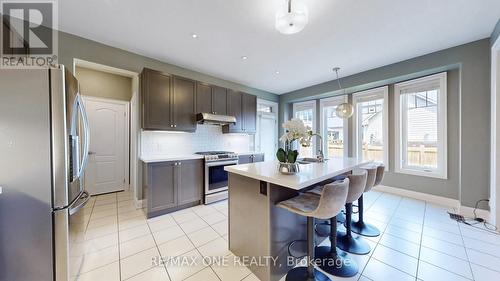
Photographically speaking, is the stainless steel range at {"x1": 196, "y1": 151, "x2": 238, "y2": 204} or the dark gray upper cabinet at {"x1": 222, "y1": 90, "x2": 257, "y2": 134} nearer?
the stainless steel range at {"x1": 196, "y1": 151, "x2": 238, "y2": 204}

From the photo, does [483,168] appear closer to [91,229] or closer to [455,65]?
[455,65]

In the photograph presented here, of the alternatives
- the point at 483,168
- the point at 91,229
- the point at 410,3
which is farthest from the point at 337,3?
the point at 91,229

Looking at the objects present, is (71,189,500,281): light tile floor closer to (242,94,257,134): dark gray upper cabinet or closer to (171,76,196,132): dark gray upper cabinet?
(171,76,196,132): dark gray upper cabinet

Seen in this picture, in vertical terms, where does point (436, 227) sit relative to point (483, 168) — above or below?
below

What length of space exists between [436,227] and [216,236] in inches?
118

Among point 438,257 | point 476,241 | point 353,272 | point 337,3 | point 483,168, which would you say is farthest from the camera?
point 483,168

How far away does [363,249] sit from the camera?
1.97 meters

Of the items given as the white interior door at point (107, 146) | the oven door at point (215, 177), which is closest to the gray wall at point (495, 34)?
the oven door at point (215, 177)

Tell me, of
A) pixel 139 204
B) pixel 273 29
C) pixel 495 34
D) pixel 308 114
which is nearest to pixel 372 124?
pixel 308 114

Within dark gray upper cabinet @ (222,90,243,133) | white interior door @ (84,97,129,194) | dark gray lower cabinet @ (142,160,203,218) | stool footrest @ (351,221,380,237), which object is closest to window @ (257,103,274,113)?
dark gray upper cabinet @ (222,90,243,133)

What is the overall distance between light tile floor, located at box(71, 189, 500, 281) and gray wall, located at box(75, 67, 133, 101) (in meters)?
2.28

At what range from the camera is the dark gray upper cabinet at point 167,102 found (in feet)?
9.80

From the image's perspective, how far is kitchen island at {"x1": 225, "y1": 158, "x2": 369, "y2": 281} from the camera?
1.50 m

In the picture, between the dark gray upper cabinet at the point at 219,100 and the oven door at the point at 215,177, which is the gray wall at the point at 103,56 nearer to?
the dark gray upper cabinet at the point at 219,100
